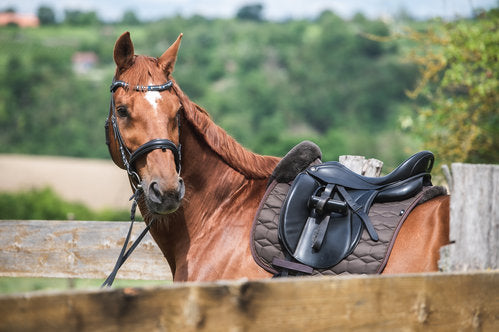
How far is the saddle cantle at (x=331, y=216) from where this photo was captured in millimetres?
2572

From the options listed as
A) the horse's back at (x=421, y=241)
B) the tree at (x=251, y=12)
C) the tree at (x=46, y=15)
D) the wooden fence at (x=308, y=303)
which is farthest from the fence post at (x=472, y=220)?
the tree at (x=251, y=12)

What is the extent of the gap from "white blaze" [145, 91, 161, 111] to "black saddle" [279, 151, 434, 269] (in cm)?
87

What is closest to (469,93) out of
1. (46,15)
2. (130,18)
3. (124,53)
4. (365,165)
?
(365,165)

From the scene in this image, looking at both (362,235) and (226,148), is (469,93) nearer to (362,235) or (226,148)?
(226,148)

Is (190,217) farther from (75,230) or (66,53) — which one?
(66,53)

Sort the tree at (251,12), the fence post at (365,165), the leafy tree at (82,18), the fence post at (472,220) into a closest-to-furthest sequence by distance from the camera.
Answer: the fence post at (472,220) < the fence post at (365,165) < the leafy tree at (82,18) < the tree at (251,12)

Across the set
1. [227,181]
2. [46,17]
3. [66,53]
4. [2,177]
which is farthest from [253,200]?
[46,17]

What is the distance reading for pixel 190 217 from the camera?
3031 millimetres

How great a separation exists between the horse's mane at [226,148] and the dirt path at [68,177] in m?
31.0

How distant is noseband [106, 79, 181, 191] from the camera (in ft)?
8.93

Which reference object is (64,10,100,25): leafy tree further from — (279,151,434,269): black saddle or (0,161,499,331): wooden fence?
(0,161,499,331): wooden fence

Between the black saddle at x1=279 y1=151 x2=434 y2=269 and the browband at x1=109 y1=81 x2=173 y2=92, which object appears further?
the browband at x1=109 y1=81 x2=173 y2=92

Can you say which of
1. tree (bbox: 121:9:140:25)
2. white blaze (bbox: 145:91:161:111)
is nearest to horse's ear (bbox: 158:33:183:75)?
white blaze (bbox: 145:91:161:111)

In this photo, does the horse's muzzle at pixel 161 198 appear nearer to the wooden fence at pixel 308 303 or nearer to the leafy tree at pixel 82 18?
the wooden fence at pixel 308 303
